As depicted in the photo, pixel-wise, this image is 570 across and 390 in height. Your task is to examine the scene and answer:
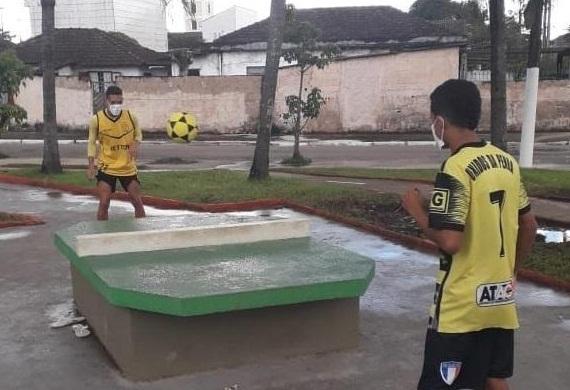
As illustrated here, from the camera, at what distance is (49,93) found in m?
14.3

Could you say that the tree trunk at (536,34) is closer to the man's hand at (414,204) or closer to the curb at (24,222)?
the curb at (24,222)

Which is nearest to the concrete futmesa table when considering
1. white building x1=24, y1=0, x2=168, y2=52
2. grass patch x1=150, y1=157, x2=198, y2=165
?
grass patch x1=150, y1=157, x2=198, y2=165

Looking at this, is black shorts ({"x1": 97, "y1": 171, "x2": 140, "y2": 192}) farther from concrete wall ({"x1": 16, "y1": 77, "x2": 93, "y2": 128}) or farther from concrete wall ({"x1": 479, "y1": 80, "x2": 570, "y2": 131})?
concrete wall ({"x1": 16, "y1": 77, "x2": 93, "y2": 128})

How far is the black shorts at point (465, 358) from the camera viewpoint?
2.79 metres

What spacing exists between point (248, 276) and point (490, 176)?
205 cm

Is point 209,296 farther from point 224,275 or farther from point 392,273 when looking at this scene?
point 392,273

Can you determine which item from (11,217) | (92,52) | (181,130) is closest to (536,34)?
(181,130)

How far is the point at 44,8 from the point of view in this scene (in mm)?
13859

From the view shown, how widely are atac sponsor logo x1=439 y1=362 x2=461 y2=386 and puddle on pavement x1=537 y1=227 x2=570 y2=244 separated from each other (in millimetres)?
5289

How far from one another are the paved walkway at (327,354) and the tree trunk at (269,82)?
556cm

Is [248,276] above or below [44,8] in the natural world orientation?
below

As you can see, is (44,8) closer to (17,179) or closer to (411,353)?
(17,179)

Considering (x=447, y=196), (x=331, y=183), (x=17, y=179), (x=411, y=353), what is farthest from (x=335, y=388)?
(x=17, y=179)

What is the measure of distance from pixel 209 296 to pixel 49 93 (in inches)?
460
